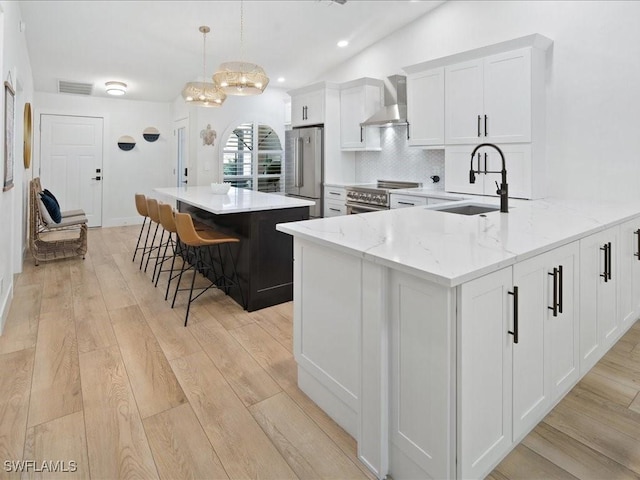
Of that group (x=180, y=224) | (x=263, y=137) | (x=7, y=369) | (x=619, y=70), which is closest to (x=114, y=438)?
(x=7, y=369)

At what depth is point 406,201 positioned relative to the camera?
453 cm

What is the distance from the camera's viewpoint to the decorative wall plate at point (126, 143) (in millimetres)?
7418

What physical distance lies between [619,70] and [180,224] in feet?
12.8

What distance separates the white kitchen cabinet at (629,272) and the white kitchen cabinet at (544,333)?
0.83m

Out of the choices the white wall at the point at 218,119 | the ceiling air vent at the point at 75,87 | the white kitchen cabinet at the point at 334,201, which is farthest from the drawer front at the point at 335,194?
the ceiling air vent at the point at 75,87

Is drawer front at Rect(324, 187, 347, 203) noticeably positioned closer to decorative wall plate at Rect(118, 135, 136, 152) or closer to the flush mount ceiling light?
the flush mount ceiling light

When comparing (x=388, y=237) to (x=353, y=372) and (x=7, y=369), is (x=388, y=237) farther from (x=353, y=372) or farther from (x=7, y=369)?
(x=7, y=369)

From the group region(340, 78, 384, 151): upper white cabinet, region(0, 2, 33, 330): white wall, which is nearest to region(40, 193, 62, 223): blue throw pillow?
region(0, 2, 33, 330): white wall

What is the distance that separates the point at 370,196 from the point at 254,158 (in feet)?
9.88

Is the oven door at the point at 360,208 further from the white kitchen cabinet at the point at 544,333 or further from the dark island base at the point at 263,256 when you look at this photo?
the white kitchen cabinet at the point at 544,333

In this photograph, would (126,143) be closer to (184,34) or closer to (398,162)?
(184,34)

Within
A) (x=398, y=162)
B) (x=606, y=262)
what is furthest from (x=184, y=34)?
(x=606, y=262)

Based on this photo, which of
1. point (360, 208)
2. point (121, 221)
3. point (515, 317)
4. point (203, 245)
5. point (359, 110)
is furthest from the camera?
point (121, 221)

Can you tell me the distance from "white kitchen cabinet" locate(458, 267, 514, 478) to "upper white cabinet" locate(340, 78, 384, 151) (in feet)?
14.2
